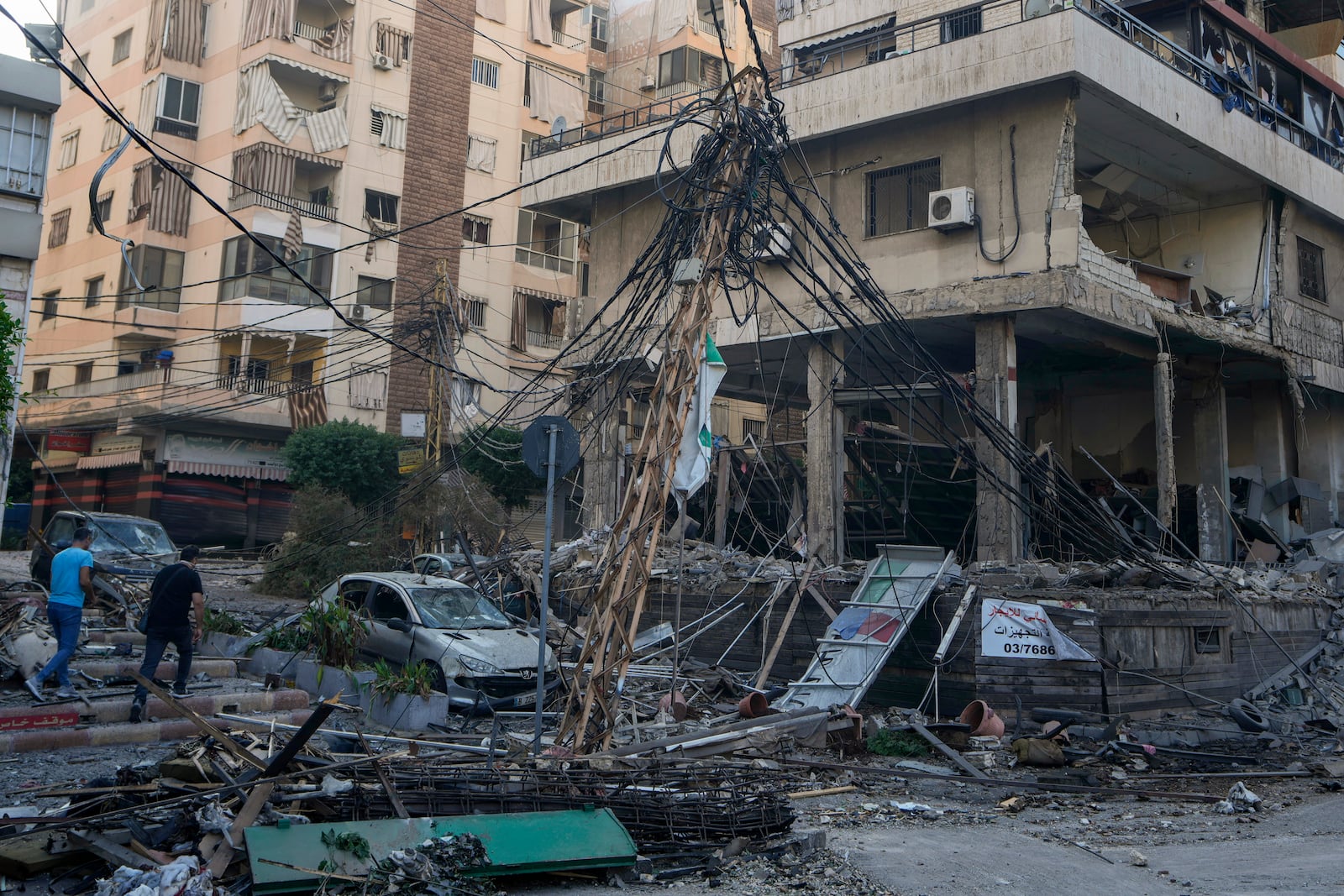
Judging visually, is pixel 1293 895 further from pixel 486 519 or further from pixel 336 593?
pixel 486 519

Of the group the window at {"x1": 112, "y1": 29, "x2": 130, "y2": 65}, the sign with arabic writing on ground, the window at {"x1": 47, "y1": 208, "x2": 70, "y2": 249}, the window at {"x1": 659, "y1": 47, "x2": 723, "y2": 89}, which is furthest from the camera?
the window at {"x1": 47, "y1": 208, "x2": 70, "y2": 249}

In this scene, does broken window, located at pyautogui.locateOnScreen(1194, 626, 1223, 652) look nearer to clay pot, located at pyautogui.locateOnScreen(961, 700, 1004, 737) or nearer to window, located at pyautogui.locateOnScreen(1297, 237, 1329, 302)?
clay pot, located at pyautogui.locateOnScreen(961, 700, 1004, 737)

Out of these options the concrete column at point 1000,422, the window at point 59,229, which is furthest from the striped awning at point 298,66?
the concrete column at point 1000,422

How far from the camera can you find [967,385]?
769 inches

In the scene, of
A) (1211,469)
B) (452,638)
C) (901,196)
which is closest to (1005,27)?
(901,196)

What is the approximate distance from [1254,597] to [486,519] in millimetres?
16499

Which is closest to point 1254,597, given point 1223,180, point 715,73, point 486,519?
point 1223,180

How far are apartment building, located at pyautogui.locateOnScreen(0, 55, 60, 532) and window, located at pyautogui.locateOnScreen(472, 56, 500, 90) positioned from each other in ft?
80.1

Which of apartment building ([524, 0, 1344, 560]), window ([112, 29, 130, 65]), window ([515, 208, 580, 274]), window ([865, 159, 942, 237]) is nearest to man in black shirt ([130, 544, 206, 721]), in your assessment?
apartment building ([524, 0, 1344, 560])

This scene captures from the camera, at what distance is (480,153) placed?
133ft

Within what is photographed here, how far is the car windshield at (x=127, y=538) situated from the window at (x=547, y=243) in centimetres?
2123

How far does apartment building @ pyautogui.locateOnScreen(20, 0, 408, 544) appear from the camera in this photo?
35.1 metres

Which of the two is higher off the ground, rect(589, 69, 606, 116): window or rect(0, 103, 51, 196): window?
rect(589, 69, 606, 116): window

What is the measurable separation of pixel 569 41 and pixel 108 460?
2302cm
